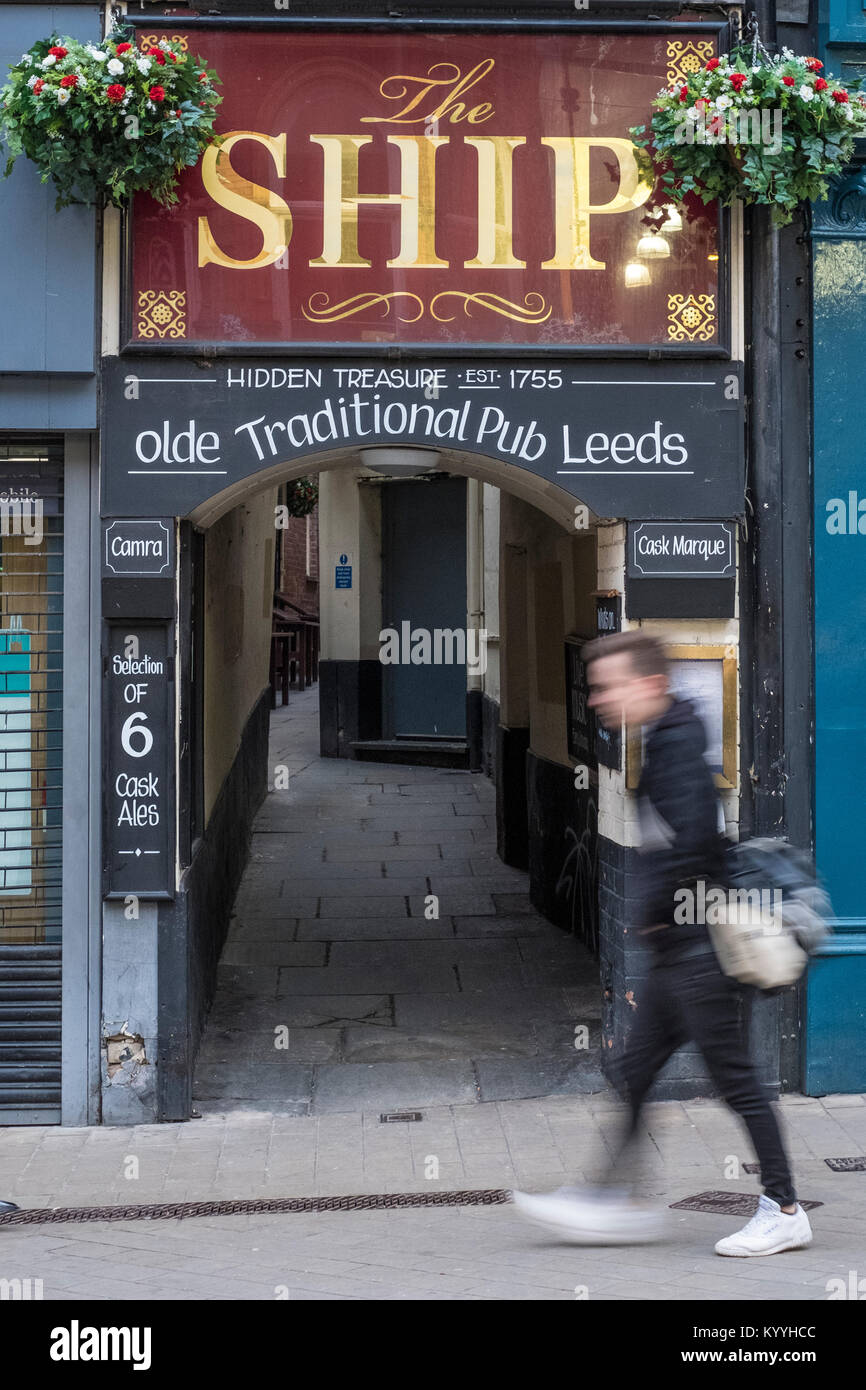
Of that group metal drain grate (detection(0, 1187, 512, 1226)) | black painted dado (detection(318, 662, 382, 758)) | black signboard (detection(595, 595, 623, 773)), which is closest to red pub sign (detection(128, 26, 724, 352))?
black signboard (detection(595, 595, 623, 773))

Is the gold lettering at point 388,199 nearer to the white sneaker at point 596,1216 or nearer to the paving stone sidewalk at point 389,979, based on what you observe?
the paving stone sidewalk at point 389,979

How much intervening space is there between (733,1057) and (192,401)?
390cm

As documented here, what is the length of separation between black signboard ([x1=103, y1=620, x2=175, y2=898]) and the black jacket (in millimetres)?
2844

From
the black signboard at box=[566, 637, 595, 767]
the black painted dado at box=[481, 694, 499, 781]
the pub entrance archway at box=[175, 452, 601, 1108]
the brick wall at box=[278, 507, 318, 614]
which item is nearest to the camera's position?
the pub entrance archway at box=[175, 452, 601, 1108]

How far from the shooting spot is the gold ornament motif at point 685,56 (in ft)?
23.2

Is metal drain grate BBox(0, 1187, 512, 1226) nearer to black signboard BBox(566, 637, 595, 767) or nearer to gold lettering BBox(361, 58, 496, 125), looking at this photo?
black signboard BBox(566, 637, 595, 767)

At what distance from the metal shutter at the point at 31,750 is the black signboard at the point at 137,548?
38 cm

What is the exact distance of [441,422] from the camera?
7062 millimetres

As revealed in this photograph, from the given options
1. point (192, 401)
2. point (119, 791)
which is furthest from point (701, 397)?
point (119, 791)

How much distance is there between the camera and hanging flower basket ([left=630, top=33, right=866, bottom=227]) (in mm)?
6730

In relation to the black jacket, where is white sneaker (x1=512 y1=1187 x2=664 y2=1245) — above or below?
below

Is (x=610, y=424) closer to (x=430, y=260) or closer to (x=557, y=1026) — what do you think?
(x=430, y=260)

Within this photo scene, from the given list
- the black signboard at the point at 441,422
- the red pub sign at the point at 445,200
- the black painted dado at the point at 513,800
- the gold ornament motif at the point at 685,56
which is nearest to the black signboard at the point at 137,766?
the black signboard at the point at 441,422

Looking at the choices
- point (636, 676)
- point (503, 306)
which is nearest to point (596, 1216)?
point (636, 676)
